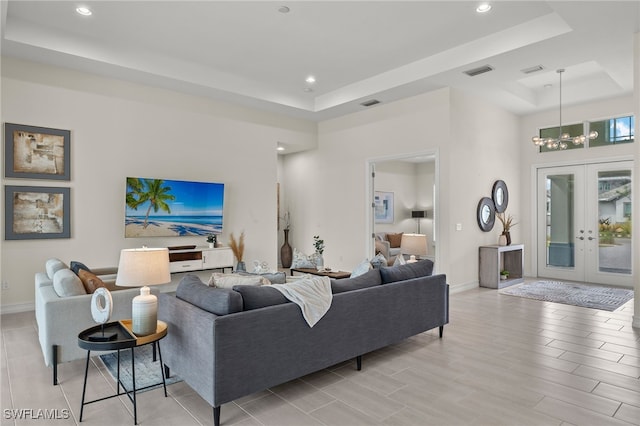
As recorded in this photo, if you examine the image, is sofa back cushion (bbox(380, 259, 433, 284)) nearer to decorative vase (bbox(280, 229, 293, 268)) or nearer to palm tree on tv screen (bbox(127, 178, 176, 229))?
palm tree on tv screen (bbox(127, 178, 176, 229))

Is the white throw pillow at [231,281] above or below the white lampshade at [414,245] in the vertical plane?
below

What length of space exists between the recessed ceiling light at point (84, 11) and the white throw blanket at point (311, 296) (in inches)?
160

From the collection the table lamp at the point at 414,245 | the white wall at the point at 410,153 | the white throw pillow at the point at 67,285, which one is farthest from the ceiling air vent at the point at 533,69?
the white throw pillow at the point at 67,285

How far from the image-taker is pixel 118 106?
5871mm

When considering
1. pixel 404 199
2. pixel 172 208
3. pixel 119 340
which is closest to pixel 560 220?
pixel 404 199

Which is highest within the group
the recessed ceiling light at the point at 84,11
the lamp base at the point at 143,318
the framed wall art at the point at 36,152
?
the recessed ceiling light at the point at 84,11

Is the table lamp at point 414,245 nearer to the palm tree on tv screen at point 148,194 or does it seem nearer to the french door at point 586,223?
the palm tree on tv screen at point 148,194

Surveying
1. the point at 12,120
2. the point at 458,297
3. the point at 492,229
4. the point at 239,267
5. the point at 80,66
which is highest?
the point at 80,66

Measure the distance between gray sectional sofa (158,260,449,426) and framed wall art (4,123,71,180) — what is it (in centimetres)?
349

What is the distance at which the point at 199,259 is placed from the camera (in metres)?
6.32

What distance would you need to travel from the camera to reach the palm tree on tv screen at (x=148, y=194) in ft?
19.3

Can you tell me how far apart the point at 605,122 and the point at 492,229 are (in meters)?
2.85

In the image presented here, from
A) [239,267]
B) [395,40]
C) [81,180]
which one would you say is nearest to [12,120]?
[81,180]

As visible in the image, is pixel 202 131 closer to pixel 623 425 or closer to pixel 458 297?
pixel 458 297
